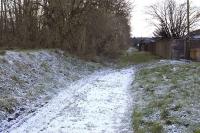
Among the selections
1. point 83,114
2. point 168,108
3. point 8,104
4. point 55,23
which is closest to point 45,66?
point 8,104

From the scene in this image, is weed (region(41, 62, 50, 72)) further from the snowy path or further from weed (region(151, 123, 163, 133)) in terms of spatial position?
weed (region(151, 123, 163, 133))

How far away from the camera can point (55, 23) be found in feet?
125

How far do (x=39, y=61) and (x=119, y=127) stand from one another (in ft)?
42.9

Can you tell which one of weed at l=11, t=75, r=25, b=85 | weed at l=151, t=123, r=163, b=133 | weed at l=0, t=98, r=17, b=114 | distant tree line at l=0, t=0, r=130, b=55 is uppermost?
distant tree line at l=0, t=0, r=130, b=55

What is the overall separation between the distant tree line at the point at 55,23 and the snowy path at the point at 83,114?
17267 millimetres

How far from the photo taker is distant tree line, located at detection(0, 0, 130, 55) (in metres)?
35.2

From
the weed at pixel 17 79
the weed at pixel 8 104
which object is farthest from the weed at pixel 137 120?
the weed at pixel 17 79

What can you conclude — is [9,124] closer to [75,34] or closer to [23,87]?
[23,87]

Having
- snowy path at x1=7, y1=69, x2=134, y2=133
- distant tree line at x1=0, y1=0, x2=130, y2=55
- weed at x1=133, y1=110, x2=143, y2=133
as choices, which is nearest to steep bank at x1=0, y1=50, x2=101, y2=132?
snowy path at x1=7, y1=69, x2=134, y2=133

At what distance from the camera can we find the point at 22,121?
11.4 m

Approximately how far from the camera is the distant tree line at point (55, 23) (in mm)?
35156

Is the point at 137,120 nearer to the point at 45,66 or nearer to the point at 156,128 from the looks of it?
the point at 156,128

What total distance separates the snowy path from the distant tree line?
17267 millimetres

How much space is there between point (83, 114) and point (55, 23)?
26.9 metres
